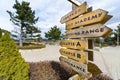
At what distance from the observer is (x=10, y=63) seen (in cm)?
461

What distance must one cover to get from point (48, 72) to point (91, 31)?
10.6 ft

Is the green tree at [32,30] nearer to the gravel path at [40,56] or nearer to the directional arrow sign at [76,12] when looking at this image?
the gravel path at [40,56]

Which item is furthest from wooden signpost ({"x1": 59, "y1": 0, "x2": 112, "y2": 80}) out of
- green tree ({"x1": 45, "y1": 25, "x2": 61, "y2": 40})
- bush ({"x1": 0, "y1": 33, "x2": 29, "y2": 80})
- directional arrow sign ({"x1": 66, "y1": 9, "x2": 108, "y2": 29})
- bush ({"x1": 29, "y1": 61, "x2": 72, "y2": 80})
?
green tree ({"x1": 45, "y1": 25, "x2": 61, "y2": 40})

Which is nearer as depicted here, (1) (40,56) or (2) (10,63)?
(2) (10,63)

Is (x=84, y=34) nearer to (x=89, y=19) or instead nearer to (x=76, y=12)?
(x=89, y=19)

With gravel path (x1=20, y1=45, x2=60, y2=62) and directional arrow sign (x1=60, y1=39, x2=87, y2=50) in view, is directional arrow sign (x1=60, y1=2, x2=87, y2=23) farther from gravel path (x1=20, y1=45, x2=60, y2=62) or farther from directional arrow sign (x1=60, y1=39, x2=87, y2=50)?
gravel path (x1=20, y1=45, x2=60, y2=62)

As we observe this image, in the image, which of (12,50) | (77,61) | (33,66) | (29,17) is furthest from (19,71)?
(29,17)

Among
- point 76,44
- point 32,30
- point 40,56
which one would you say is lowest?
point 40,56

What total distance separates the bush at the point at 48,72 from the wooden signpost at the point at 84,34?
1509 millimetres

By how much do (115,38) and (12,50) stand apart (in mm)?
45883

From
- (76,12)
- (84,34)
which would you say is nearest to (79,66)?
(84,34)

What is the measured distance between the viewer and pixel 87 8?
3.86m

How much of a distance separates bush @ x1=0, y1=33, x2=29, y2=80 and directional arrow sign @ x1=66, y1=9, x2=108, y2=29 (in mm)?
1524

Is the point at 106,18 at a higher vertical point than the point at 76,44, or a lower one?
higher
